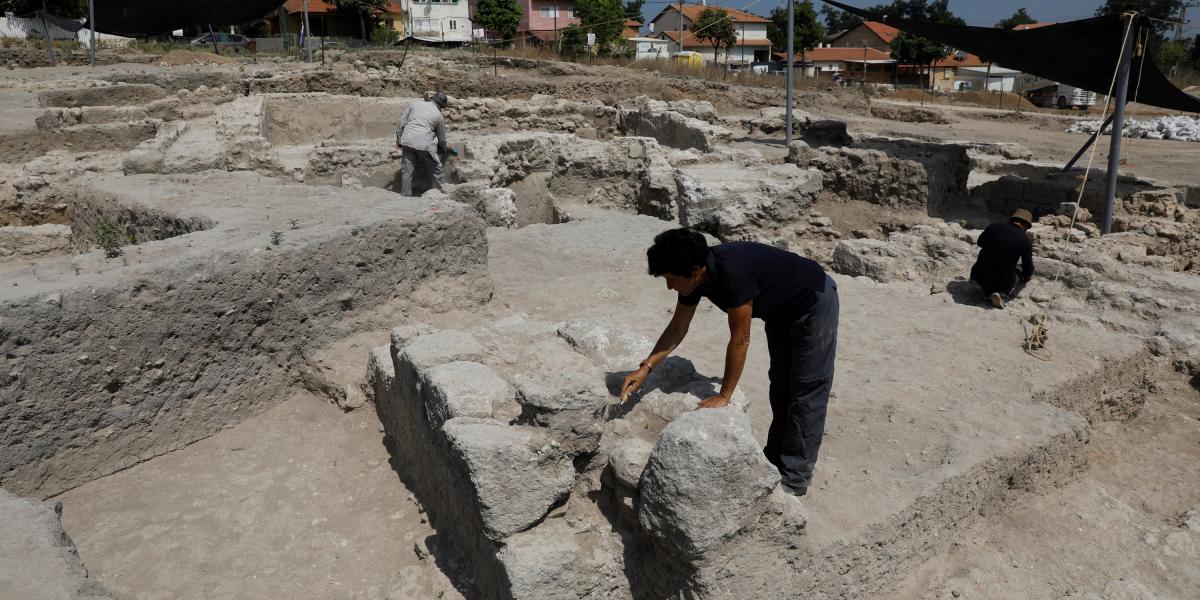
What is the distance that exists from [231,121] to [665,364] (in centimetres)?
678

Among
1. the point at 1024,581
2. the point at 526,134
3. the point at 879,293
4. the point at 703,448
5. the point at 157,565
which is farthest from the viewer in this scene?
→ the point at 526,134

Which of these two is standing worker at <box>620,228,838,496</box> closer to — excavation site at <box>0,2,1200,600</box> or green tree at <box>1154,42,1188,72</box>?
excavation site at <box>0,2,1200,600</box>

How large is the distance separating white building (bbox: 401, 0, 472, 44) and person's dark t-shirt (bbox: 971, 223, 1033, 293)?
128 feet

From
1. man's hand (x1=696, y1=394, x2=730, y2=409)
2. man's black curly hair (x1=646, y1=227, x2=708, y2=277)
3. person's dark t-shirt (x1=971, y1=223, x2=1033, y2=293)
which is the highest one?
man's black curly hair (x1=646, y1=227, x2=708, y2=277)

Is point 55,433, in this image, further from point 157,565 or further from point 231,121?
point 231,121

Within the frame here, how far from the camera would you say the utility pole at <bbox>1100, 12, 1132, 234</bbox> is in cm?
793

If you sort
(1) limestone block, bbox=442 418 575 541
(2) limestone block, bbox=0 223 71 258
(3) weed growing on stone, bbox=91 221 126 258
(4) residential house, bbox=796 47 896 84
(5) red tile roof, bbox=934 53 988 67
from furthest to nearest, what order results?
1. (5) red tile roof, bbox=934 53 988 67
2. (4) residential house, bbox=796 47 896 84
3. (2) limestone block, bbox=0 223 71 258
4. (3) weed growing on stone, bbox=91 221 126 258
5. (1) limestone block, bbox=442 418 575 541

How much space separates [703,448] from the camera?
2467mm

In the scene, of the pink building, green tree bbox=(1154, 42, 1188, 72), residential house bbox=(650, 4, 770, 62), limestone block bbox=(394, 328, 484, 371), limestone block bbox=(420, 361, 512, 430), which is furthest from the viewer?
residential house bbox=(650, 4, 770, 62)

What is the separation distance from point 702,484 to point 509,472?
0.68 metres

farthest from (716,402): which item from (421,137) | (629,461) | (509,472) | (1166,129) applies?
(1166,129)

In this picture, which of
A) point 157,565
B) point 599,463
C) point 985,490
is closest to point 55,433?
point 157,565

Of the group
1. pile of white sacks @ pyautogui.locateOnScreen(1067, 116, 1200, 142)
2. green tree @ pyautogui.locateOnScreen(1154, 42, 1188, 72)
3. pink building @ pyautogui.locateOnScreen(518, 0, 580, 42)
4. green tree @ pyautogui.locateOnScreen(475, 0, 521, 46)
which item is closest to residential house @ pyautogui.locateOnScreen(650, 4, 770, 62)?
pink building @ pyautogui.locateOnScreen(518, 0, 580, 42)

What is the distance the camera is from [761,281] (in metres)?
2.92
